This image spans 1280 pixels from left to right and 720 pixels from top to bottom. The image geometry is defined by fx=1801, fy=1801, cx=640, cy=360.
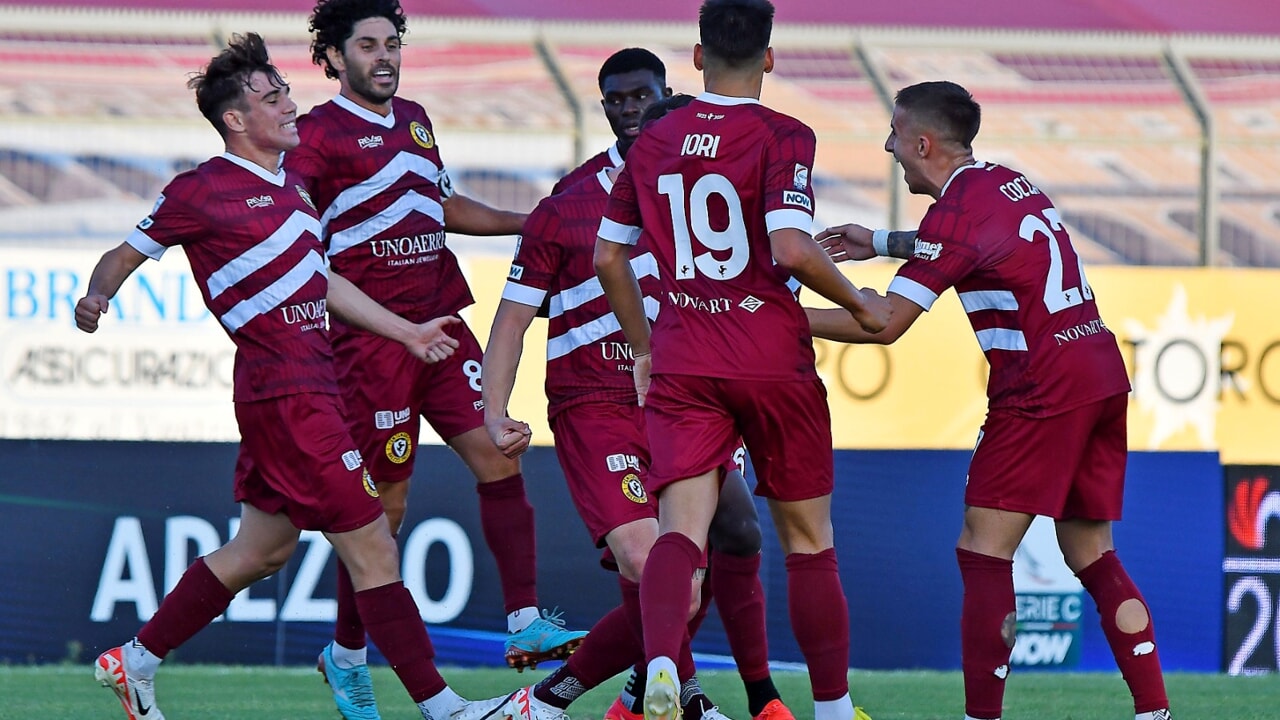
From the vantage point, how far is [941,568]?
843 cm

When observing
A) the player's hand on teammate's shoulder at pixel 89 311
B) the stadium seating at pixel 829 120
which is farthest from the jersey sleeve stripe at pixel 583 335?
the stadium seating at pixel 829 120

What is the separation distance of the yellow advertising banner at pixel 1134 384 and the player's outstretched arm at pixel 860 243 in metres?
3.90

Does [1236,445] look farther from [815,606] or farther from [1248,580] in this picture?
[815,606]

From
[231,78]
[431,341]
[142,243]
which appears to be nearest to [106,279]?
[142,243]

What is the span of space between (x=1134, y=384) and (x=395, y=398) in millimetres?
4701

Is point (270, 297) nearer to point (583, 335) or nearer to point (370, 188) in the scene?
point (370, 188)

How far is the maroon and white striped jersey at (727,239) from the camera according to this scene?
177 inches

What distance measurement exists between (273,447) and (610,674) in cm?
118

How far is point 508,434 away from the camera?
5059mm

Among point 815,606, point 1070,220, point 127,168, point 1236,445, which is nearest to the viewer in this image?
point 815,606

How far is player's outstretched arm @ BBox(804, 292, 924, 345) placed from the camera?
15.4ft

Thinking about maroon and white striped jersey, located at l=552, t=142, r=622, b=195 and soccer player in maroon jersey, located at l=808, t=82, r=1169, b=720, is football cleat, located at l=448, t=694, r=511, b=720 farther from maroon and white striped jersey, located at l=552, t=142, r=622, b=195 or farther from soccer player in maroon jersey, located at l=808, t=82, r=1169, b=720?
maroon and white striped jersey, located at l=552, t=142, r=622, b=195

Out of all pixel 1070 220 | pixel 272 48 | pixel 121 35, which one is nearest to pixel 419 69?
pixel 272 48

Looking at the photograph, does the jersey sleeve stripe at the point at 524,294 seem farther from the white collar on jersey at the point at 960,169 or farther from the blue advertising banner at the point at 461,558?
the blue advertising banner at the point at 461,558
